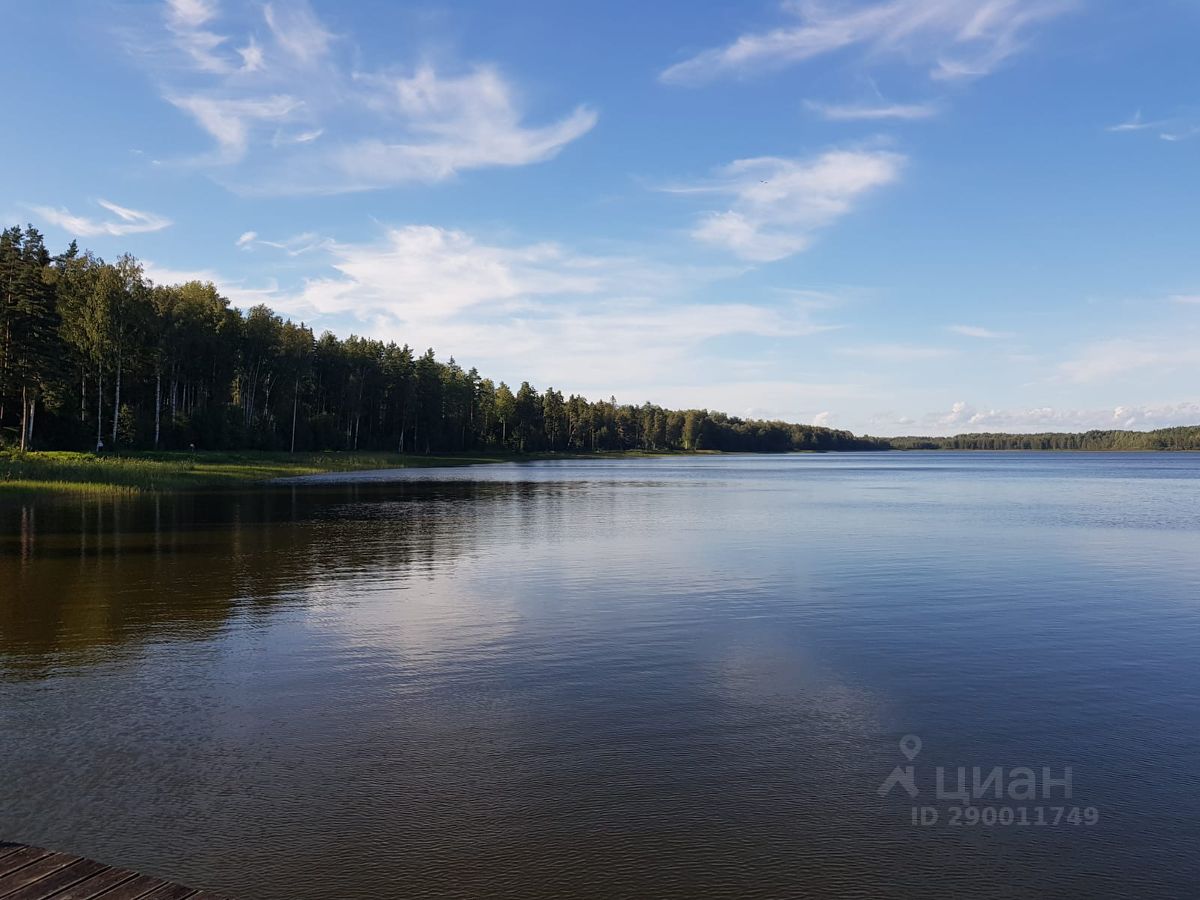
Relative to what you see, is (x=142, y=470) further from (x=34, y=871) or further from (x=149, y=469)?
(x=34, y=871)

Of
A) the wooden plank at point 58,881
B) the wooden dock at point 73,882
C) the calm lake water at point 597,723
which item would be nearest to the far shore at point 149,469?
the calm lake water at point 597,723

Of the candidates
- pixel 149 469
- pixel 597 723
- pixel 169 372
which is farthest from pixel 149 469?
pixel 597 723

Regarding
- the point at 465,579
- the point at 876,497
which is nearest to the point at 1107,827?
the point at 465,579

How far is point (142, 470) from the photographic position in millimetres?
62000

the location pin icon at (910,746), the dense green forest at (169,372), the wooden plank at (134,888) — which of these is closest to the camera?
the wooden plank at (134,888)

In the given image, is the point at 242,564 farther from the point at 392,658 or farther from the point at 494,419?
the point at 494,419

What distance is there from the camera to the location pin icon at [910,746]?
1030 centimetres

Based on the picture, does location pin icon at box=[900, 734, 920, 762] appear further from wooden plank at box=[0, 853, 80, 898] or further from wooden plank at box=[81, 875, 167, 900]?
wooden plank at box=[0, 853, 80, 898]

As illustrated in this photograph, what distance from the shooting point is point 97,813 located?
8320mm

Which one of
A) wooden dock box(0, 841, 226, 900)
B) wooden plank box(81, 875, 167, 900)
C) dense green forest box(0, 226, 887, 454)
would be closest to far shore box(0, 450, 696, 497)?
dense green forest box(0, 226, 887, 454)

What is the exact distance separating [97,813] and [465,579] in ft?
51.4

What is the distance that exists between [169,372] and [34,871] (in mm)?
99153

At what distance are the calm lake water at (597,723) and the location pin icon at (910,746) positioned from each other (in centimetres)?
6

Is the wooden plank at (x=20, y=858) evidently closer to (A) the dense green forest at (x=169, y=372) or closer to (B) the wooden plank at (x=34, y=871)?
(B) the wooden plank at (x=34, y=871)
